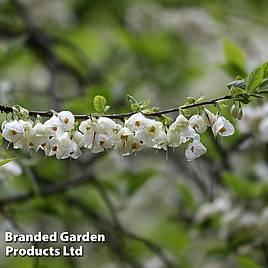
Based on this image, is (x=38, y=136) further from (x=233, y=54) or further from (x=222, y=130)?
(x=233, y=54)

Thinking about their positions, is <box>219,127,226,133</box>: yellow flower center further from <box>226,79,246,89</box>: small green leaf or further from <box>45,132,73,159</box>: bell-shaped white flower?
A: <box>45,132,73,159</box>: bell-shaped white flower

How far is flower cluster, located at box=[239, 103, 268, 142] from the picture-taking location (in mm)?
2059

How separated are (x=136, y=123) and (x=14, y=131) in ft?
0.75

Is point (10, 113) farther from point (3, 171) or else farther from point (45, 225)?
point (45, 225)

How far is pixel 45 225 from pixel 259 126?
1087 mm

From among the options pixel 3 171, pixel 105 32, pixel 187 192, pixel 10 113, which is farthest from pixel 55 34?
pixel 10 113

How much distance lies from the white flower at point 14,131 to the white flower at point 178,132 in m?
0.28

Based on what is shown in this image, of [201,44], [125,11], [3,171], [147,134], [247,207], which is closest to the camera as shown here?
[147,134]

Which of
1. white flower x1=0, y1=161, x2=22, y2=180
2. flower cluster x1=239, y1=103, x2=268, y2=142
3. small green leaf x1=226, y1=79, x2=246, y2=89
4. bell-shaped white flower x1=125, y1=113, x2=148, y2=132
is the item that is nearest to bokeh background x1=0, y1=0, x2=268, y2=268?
white flower x1=0, y1=161, x2=22, y2=180

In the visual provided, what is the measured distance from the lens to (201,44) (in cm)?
327

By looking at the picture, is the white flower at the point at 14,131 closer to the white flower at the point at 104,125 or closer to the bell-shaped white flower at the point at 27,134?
the bell-shaped white flower at the point at 27,134

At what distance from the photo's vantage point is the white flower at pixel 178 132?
4.20ft

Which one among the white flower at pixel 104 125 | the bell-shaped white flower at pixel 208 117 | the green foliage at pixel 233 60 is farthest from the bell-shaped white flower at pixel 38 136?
the green foliage at pixel 233 60

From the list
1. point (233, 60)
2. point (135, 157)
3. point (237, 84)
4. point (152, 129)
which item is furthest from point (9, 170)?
point (135, 157)
